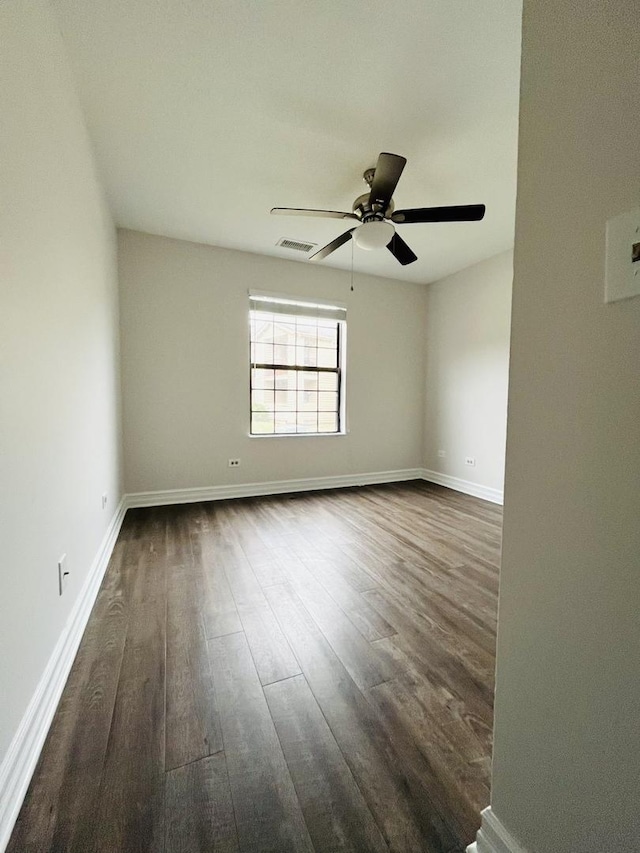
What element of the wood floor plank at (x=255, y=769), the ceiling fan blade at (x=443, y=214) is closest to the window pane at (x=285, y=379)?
the ceiling fan blade at (x=443, y=214)

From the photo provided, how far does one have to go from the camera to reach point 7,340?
3.44 ft

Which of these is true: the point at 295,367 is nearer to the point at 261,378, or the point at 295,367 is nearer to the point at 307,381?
the point at 307,381

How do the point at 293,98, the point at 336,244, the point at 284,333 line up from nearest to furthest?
the point at 293,98 < the point at 336,244 < the point at 284,333

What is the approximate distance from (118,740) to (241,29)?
9.63ft

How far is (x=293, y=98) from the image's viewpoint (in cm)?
190

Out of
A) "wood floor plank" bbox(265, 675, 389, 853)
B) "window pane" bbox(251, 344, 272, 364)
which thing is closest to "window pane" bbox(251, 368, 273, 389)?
"window pane" bbox(251, 344, 272, 364)

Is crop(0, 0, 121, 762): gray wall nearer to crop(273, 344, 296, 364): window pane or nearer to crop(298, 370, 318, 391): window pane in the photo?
crop(273, 344, 296, 364): window pane

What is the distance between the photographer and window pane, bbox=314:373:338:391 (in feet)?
15.0

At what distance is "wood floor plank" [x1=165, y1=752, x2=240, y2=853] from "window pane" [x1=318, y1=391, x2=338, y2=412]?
3804 mm

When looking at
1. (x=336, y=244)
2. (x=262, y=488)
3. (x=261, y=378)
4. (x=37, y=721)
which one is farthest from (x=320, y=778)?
(x=261, y=378)

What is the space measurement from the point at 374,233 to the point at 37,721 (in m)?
2.98

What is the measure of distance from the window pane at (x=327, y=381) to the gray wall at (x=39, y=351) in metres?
2.85

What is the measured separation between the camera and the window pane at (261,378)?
418 centimetres

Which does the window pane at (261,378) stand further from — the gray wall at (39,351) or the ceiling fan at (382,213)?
the gray wall at (39,351)
